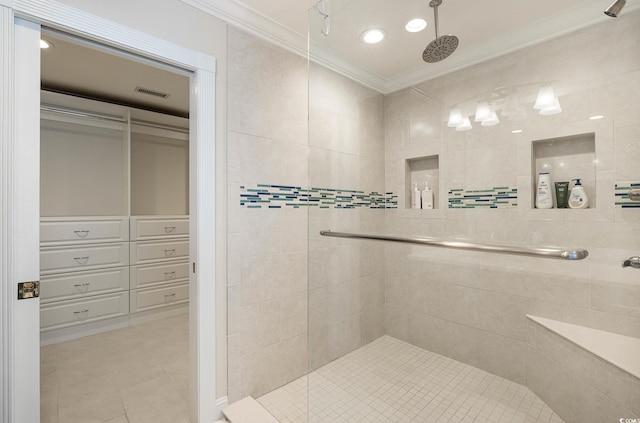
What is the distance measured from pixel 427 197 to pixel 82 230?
10.4 feet

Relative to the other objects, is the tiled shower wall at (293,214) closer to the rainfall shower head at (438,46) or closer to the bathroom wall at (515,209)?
the bathroom wall at (515,209)

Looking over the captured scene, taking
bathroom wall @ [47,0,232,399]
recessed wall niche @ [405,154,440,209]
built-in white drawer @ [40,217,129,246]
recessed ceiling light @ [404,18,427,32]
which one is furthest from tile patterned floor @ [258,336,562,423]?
built-in white drawer @ [40,217,129,246]

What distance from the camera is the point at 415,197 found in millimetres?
1364

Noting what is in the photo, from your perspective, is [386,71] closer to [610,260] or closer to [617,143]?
[617,143]

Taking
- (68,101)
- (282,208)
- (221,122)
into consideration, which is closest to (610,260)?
(282,208)

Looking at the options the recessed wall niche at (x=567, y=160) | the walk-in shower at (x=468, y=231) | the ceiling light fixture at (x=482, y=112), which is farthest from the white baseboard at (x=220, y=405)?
the ceiling light fixture at (x=482, y=112)

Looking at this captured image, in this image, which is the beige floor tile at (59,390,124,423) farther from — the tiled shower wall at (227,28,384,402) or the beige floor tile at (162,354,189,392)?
the tiled shower wall at (227,28,384,402)

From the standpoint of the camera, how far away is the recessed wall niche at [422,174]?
1.30 metres

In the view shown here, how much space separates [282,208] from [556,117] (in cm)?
147

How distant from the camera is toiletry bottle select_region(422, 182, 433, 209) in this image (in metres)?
1.32

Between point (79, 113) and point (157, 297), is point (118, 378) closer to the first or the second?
point (157, 297)

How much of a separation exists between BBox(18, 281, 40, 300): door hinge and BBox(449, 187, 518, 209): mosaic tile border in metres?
1.78

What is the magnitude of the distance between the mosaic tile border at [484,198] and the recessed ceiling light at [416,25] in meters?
0.72

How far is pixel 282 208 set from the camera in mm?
1953
